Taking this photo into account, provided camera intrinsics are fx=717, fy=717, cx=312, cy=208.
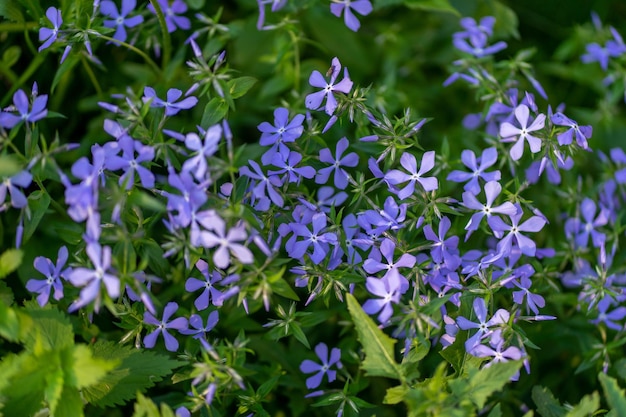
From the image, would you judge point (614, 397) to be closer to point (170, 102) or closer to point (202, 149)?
point (202, 149)

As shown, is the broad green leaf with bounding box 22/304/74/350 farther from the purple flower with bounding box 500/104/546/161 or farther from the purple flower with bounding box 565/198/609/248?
the purple flower with bounding box 565/198/609/248

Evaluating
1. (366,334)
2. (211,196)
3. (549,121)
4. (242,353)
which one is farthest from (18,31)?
(549,121)

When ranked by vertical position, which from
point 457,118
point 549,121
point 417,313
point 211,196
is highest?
point 211,196

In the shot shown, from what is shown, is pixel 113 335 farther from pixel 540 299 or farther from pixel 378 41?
pixel 378 41

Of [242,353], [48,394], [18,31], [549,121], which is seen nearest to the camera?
[48,394]

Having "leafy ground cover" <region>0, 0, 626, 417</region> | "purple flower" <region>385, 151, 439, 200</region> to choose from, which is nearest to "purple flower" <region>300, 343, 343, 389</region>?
"leafy ground cover" <region>0, 0, 626, 417</region>

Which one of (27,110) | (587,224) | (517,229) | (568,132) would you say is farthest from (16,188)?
(587,224)

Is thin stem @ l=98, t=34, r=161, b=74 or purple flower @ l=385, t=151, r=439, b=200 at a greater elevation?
thin stem @ l=98, t=34, r=161, b=74
